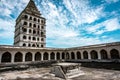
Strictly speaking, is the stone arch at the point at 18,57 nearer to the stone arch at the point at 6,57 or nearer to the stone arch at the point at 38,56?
the stone arch at the point at 6,57

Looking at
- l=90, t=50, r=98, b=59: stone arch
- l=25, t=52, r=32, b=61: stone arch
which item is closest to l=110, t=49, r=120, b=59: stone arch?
l=90, t=50, r=98, b=59: stone arch

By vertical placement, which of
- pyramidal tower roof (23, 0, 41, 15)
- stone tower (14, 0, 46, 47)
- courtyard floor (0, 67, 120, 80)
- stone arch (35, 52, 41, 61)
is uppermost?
pyramidal tower roof (23, 0, 41, 15)

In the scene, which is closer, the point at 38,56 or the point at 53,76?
the point at 53,76

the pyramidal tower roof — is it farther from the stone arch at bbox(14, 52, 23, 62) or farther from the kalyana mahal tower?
the stone arch at bbox(14, 52, 23, 62)

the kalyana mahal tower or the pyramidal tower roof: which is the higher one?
the pyramidal tower roof

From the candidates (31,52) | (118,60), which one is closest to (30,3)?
(31,52)

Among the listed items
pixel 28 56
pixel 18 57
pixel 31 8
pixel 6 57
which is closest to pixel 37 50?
pixel 28 56

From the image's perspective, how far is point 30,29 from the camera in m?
33.5

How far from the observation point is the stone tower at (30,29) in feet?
104

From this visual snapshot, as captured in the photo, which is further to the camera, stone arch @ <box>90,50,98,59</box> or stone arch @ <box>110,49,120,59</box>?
stone arch @ <box>90,50,98,59</box>

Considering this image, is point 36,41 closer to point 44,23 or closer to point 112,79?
point 44,23

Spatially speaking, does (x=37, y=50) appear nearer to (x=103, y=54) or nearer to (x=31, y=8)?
(x=31, y=8)

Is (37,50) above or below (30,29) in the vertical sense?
below

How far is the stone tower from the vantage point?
3172cm
